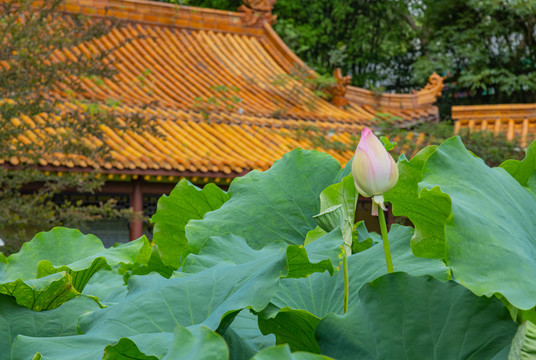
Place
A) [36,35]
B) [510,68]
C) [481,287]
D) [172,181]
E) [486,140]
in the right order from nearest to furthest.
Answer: [481,287] → [36,35] → [172,181] → [486,140] → [510,68]

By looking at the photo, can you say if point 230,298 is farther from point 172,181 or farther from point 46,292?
point 172,181

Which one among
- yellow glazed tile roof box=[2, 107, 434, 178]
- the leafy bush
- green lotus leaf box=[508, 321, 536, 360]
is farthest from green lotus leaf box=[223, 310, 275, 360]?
yellow glazed tile roof box=[2, 107, 434, 178]

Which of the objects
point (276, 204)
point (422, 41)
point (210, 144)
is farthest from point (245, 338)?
point (422, 41)

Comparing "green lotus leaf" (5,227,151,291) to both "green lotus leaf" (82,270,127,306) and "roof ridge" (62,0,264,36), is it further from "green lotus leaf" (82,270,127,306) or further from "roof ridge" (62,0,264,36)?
"roof ridge" (62,0,264,36)

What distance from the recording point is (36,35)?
4109 millimetres

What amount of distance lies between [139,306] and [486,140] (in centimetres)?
731

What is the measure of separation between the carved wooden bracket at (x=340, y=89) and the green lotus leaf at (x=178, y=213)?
691 centimetres

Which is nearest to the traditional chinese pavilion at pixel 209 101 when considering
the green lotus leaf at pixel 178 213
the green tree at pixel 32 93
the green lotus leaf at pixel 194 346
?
the green tree at pixel 32 93

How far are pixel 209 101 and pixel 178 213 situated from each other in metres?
6.08

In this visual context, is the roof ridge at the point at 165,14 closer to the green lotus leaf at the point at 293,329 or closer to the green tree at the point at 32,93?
the green tree at the point at 32,93

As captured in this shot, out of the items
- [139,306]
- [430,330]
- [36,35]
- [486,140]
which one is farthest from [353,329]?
[486,140]

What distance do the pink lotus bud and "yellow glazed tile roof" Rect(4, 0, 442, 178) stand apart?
4608mm

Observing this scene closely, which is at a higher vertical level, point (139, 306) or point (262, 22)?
point (262, 22)

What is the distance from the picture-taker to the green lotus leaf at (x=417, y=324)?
0.48 m
